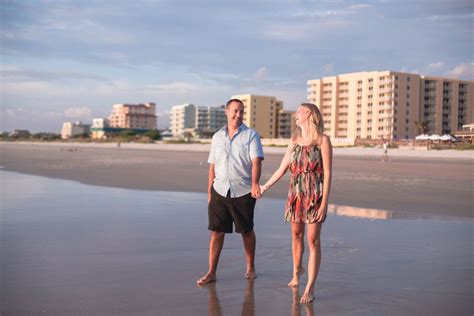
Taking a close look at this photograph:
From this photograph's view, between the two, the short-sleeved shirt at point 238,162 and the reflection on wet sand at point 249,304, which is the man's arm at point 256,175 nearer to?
the short-sleeved shirt at point 238,162

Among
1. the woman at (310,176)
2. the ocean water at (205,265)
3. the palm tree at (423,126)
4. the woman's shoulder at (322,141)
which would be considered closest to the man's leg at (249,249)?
the ocean water at (205,265)

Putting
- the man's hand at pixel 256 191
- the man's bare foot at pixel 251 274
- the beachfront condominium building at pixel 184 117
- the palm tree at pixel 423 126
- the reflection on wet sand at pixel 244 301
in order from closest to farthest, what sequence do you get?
the reflection on wet sand at pixel 244 301, the man's hand at pixel 256 191, the man's bare foot at pixel 251 274, the palm tree at pixel 423 126, the beachfront condominium building at pixel 184 117

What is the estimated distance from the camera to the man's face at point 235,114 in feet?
15.7

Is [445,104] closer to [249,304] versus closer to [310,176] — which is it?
[310,176]

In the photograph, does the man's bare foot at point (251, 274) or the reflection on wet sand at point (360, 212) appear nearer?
the man's bare foot at point (251, 274)

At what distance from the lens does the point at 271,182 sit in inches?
186

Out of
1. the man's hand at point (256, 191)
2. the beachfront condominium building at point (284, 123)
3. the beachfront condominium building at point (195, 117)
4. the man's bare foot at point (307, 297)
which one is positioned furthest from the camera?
the beachfront condominium building at point (195, 117)

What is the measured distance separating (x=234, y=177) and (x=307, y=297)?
124 centimetres

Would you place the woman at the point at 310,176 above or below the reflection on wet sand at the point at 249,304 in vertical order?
above

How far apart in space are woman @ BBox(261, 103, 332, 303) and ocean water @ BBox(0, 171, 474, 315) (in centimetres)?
53

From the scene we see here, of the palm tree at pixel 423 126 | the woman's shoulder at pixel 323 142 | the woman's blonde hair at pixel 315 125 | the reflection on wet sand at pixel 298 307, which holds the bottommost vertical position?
the reflection on wet sand at pixel 298 307

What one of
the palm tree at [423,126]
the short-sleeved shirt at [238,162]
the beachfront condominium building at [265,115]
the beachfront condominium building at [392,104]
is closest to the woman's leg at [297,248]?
the short-sleeved shirt at [238,162]

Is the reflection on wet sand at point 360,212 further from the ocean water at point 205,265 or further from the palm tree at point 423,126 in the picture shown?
the palm tree at point 423,126

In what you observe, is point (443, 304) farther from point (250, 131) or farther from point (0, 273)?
point (0, 273)
